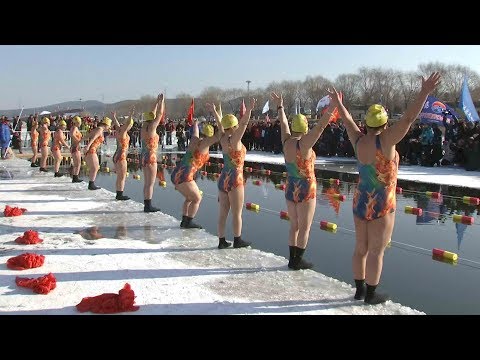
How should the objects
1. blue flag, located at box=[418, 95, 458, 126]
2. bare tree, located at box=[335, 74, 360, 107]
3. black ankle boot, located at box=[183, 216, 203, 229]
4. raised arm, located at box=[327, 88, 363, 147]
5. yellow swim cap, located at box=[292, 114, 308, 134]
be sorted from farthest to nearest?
bare tree, located at box=[335, 74, 360, 107], blue flag, located at box=[418, 95, 458, 126], black ankle boot, located at box=[183, 216, 203, 229], yellow swim cap, located at box=[292, 114, 308, 134], raised arm, located at box=[327, 88, 363, 147]

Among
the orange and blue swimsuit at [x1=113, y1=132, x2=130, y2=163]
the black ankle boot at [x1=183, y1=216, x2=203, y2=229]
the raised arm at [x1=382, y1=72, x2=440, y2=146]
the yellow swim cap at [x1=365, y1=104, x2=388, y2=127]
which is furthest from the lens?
the orange and blue swimsuit at [x1=113, y1=132, x2=130, y2=163]

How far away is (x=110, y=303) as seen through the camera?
16.5ft

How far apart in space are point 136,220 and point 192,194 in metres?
1.70

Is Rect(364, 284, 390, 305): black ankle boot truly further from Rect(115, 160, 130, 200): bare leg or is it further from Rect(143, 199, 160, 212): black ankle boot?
Rect(115, 160, 130, 200): bare leg

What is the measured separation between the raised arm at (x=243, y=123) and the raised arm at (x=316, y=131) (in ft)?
3.35

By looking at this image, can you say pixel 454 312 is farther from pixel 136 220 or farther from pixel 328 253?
pixel 136 220

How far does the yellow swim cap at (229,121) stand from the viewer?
724 cm

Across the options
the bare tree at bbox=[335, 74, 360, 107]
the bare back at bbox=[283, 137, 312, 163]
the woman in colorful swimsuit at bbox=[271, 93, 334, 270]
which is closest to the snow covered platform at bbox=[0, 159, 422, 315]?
the woman in colorful swimsuit at bbox=[271, 93, 334, 270]

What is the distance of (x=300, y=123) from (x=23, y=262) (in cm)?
421

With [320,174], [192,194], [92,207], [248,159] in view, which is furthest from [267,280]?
[248,159]

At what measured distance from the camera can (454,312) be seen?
5.18 m

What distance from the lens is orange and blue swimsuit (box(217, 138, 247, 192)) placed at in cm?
723

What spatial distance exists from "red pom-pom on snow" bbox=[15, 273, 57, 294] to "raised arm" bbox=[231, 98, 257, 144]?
3.18m
